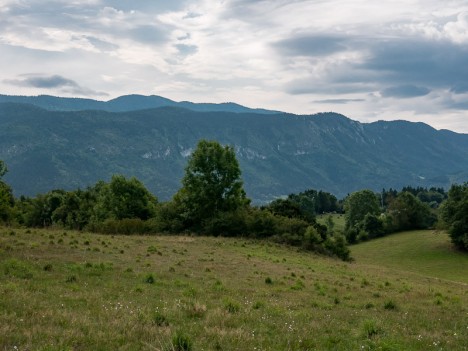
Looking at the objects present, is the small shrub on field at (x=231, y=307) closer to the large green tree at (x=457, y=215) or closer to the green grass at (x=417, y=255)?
the green grass at (x=417, y=255)

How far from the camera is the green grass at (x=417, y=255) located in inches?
3007

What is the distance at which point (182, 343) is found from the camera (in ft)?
28.6

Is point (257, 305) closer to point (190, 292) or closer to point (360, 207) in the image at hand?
point (190, 292)

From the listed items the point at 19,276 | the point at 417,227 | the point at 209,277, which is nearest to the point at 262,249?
the point at 209,277

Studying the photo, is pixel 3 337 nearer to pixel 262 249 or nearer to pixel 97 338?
pixel 97 338

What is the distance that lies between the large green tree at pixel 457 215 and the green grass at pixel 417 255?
3.01 m

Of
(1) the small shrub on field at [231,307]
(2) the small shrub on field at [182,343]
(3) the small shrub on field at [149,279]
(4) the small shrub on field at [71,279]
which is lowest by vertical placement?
(3) the small shrub on field at [149,279]

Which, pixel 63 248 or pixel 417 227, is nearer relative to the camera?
pixel 63 248

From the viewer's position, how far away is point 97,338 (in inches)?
357

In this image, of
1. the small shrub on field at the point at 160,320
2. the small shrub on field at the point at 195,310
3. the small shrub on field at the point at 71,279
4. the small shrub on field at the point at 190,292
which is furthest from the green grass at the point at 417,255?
the small shrub on field at the point at 160,320

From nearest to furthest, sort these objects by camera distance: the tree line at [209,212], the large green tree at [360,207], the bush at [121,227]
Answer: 1. the bush at [121,227]
2. the tree line at [209,212]
3. the large green tree at [360,207]

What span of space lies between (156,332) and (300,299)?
941 centimetres

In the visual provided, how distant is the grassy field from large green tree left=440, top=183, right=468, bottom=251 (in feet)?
232

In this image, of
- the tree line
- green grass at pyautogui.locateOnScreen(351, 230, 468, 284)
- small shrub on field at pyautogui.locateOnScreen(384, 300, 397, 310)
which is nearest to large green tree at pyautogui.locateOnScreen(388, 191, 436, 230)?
green grass at pyautogui.locateOnScreen(351, 230, 468, 284)
